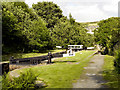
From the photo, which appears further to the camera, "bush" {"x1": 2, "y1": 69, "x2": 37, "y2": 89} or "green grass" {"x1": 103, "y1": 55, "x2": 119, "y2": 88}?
"green grass" {"x1": 103, "y1": 55, "x2": 119, "y2": 88}

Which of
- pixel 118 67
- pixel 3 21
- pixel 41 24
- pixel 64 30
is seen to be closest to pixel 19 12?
pixel 41 24

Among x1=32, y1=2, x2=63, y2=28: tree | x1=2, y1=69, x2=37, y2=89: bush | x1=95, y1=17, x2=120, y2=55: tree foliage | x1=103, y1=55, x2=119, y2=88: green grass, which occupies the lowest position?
x1=103, y1=55, x2=119, y2=88: green grass

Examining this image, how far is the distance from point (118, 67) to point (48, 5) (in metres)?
53.5

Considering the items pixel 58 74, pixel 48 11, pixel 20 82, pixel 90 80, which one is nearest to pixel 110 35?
pixel 58 74

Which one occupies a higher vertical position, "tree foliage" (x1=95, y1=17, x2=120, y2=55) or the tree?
the tree

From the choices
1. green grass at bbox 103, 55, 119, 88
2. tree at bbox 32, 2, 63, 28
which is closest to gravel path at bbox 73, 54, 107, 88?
green grass at bbox 103, 55, 119, 88

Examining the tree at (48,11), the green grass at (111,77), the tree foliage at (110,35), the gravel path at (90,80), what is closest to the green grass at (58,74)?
the gravel path at (90,80)

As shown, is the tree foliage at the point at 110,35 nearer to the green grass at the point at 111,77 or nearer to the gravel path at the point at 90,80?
the green grass at the point at 111,77

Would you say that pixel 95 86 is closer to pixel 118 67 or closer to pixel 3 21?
pixel 118 67

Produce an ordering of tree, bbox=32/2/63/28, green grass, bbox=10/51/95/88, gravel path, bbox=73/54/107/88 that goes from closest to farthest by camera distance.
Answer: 1. gravel path, bbox=73/54/107/88
2. green grass, bbox=10/51/95/88
3. tree, bbox=32/2/63/28

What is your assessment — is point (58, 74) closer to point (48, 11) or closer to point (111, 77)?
point (111, 77)

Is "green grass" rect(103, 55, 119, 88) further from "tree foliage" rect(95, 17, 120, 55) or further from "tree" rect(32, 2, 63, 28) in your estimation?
"tree" rect(32, 2, 63, 28)

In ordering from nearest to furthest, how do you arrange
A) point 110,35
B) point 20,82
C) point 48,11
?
point 20,82, point 110,35, point 48,11

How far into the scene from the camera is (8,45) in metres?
36.6
